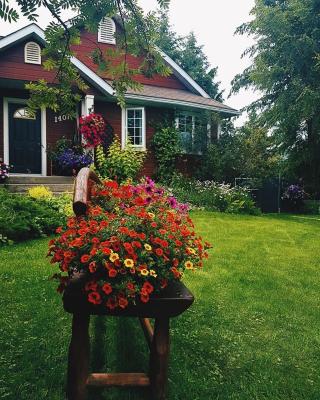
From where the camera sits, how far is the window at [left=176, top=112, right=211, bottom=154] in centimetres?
1495

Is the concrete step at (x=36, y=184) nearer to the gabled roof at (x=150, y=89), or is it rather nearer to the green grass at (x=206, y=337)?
the gabled roof at (x=150, y=89)

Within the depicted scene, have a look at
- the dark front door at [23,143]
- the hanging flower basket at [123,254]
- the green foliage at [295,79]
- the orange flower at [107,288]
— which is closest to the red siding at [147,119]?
the dark front door at [23,143]

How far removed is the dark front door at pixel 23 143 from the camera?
1264 cm

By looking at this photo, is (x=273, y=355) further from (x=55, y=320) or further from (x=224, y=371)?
(x=55, y=320)

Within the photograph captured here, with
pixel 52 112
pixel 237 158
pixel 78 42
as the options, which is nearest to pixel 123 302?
pixel 78 42

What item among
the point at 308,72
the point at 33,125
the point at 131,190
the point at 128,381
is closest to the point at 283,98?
the point at 308,72

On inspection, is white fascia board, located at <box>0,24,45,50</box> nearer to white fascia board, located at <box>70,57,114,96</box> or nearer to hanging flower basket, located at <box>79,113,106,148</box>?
white fascia board, located at <box>70,57,114,96</box>

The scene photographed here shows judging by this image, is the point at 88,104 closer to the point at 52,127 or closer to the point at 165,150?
the point at 52,127

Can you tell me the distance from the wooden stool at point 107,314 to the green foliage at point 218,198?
9.38m

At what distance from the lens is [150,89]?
50.2 ft

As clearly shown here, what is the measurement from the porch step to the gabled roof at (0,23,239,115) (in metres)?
3.10

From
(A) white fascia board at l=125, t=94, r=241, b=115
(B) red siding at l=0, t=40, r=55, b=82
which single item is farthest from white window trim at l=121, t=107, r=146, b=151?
(B) red siding at l=0, t=40, r=55, b=82

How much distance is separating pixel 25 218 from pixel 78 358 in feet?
16.3

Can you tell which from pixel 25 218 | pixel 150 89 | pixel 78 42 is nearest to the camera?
pixel 78 42
